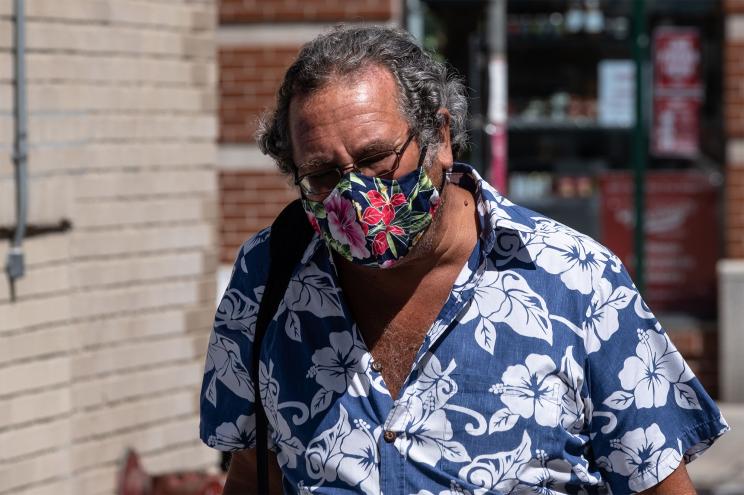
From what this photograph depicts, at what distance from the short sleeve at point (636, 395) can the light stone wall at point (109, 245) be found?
3.16m

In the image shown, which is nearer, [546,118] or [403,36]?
[403,36]

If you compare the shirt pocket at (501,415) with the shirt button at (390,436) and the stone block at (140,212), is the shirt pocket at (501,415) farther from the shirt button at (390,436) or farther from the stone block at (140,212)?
the stone block at (140,212)

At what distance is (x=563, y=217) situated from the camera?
9.30 meters

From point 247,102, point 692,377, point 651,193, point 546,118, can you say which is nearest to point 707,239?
point 651,193

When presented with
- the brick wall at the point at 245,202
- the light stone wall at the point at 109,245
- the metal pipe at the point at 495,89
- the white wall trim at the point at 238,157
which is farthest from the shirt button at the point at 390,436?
the white wall trim at the point at 238,157

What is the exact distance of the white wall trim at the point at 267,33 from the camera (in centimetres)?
866

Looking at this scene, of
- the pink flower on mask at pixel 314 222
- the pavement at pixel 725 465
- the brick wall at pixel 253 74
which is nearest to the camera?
the pink flower on mask at pixel 314 222

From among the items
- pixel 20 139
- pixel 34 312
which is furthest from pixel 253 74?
pixel 34 312

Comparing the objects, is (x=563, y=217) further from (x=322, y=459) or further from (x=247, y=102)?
(x=322, y=459)

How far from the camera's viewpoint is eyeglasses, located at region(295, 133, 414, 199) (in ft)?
8.23

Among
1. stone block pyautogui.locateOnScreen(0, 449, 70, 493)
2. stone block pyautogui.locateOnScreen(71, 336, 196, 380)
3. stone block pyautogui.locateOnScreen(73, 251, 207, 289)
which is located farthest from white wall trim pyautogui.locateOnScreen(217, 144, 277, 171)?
stone block pyautogui.locateOnScreen(0, 449, 70, 493)

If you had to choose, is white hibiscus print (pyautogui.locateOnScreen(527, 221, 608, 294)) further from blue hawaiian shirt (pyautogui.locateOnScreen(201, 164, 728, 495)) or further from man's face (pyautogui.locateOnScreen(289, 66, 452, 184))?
man's face (pyautogui.locateOnScreen(289, 66, 452, 184))

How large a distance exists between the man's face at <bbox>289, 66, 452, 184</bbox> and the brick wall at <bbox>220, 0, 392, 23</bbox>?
6041mm

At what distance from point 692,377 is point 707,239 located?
677 cm
